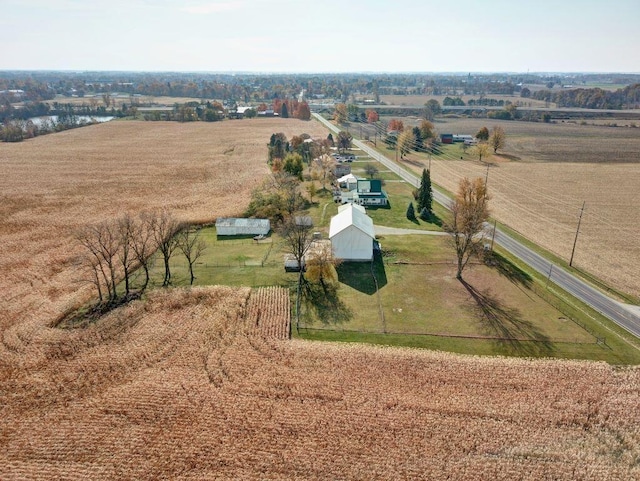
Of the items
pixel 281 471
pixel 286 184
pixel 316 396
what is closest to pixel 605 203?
pixel 286 184

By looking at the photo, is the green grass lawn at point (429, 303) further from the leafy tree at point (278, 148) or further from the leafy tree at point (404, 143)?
the leafy tree at point (404, 143)

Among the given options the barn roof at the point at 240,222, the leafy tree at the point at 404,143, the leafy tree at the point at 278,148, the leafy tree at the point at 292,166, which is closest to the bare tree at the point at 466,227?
the barn roof at the point at 240,222

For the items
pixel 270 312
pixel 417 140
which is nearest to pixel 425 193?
pixel 270 312

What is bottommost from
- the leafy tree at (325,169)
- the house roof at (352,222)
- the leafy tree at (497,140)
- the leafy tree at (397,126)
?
the house roof at (352,222)

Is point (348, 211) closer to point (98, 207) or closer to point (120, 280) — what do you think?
point (120, 280)

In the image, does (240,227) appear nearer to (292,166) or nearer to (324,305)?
(324,305)

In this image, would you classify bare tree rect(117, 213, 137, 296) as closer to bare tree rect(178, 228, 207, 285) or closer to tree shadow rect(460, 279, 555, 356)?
bare tree rect(178, 228, 207, 285)

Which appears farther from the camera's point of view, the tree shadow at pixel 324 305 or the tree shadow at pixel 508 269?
the tree shadow at pixel 508 269

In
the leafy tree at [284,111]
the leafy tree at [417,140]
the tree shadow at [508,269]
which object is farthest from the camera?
the leafy tree at [284,111]
